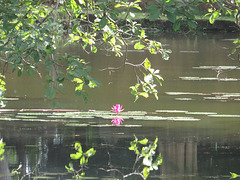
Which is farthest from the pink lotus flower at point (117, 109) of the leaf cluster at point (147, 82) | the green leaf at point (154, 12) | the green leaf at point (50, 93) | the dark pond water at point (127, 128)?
the green leaf at point (154, 12)

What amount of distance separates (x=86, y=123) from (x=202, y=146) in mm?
1638

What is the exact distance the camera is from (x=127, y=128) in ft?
25.5

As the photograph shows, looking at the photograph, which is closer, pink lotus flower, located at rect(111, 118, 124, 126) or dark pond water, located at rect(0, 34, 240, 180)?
dark pond water, located at rect(0, 34, 240, 180)

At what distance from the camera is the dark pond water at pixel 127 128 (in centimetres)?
602

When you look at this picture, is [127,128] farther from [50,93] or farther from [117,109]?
Answer: [50,93]

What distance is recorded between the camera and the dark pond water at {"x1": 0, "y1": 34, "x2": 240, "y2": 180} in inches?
237

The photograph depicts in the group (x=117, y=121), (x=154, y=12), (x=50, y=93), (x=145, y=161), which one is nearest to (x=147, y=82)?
(x=145, y=161)

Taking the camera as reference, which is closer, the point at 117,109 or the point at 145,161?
the point at 145,161

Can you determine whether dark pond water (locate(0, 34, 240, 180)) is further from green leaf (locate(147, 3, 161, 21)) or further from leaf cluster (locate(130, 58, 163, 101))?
green leaf (locate(147, 3, 161, 21))

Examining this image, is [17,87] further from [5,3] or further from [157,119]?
[5,3]

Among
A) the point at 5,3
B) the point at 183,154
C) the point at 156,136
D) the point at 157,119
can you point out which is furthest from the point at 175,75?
the point at 5,3

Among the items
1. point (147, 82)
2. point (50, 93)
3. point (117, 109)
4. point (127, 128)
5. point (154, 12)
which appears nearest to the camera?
point (154, 12)

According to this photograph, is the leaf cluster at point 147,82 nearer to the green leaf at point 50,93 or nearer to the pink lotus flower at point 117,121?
the green leaf at point 50,93

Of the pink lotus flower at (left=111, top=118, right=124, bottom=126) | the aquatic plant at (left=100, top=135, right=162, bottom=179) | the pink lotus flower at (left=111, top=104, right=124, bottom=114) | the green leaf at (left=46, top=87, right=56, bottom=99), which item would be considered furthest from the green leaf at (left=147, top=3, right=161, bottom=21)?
the pink lotus flower at (left=111, top=104, right=124, bottom=114)
